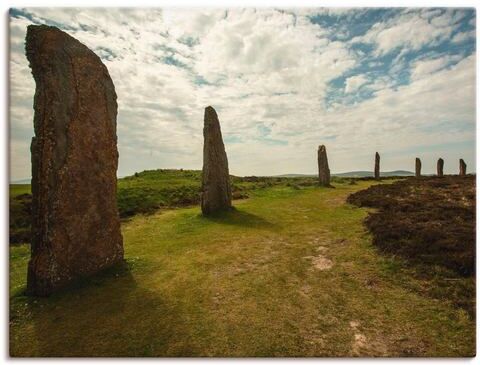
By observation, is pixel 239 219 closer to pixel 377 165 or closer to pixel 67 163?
pixel 67 163

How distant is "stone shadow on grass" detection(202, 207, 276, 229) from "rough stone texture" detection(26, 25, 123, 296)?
6082 millimetres

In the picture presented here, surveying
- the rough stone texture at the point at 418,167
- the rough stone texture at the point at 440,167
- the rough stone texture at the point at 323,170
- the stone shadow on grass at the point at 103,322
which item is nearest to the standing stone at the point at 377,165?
the rough stone texture at the point at 418,167

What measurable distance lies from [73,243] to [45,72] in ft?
11.8

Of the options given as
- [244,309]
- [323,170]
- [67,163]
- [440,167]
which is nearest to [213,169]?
[67,163]

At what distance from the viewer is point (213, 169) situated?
14297 millimetres

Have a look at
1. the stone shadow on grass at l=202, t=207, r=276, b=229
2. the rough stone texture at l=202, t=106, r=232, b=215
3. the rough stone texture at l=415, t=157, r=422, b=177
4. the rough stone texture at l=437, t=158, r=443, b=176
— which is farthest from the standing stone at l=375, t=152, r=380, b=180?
the rough stone texture at l=202, t=106, r=232, b=215

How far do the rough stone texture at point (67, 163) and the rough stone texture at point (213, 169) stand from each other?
705 cm

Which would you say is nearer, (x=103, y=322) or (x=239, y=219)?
(x=103, y=322)

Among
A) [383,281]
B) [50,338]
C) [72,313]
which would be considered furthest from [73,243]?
[383,281]

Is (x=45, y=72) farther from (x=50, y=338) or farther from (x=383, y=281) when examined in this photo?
(x=383, y=281)

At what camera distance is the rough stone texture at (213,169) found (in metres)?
14.3

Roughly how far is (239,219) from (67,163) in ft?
26.8

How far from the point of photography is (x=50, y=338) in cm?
481

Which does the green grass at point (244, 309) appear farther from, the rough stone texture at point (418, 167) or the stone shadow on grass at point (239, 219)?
the rough stone texture at point (418, 167)
